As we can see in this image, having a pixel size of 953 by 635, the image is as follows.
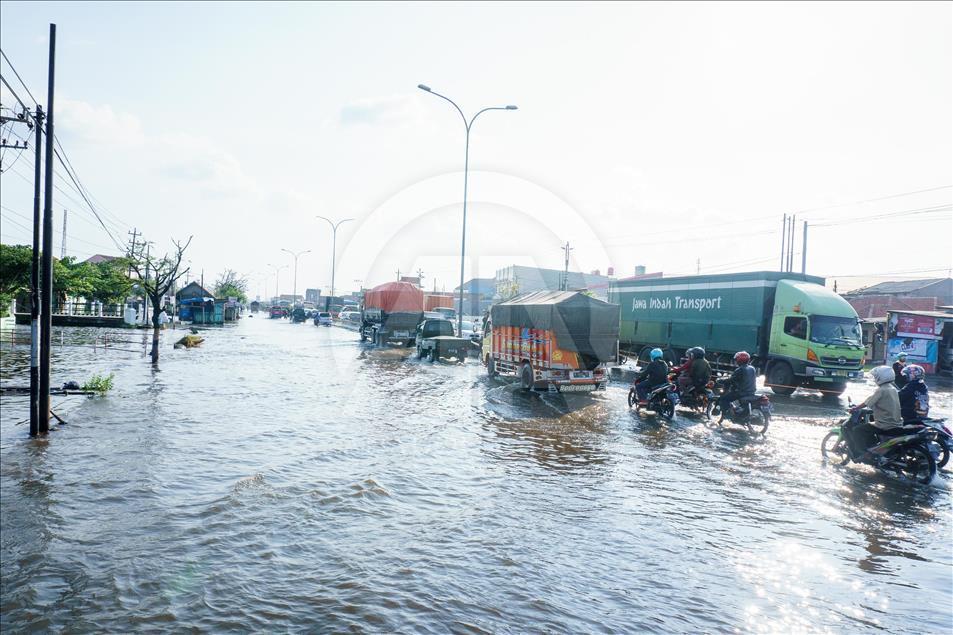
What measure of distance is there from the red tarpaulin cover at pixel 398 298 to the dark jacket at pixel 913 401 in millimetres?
26636

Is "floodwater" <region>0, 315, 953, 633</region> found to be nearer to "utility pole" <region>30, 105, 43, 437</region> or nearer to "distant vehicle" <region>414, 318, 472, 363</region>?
"utility pole" <region>30, 105, 43, 437</region>

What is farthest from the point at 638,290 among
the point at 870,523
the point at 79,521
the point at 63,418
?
the point at 79,521

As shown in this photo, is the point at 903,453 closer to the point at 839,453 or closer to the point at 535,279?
the point at 839,453

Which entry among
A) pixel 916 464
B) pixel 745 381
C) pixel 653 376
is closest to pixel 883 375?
pixel 916 464

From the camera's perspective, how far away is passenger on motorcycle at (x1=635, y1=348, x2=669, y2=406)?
13023mm

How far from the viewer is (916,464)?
324 inches

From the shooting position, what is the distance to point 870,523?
647cm

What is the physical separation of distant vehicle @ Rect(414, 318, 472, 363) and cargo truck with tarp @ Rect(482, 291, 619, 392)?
8.04 meters

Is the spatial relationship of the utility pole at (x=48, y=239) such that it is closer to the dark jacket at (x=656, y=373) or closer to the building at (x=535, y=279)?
the dark jacket at (x=656, y=373)

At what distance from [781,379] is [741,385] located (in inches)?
253

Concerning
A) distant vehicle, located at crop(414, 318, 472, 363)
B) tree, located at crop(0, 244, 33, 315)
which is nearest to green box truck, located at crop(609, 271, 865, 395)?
distant vehicle, located at crop(414, 318, 472, 363)

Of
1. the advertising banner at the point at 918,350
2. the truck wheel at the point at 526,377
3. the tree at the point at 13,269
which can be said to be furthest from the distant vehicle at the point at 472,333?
the tree at the point at 13,269

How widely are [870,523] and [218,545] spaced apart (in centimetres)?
667

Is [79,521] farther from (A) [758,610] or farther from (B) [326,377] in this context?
(B) [326,377]
